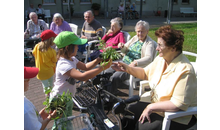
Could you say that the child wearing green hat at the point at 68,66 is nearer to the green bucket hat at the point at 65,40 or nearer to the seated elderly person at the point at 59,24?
the green bucket hat at the point at 65,40

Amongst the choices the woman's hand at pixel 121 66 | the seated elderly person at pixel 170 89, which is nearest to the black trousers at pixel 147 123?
the seated elderly person at pixel 170 89

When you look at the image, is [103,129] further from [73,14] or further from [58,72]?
[73,14]

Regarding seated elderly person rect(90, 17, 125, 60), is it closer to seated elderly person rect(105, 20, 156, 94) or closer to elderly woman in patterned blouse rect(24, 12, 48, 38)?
seated elderly person rect(105, 20, 156, 94)

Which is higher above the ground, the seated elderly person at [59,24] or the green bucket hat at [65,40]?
the seated elderly person at [59,24]

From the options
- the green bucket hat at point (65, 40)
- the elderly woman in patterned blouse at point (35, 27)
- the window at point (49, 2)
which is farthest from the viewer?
the window at point (49, 2)

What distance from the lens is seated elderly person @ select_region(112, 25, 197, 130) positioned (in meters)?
2.30

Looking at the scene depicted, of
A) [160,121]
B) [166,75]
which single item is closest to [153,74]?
[166,75]

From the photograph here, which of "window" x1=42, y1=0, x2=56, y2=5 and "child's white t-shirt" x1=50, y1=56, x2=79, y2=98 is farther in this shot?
"window" x1=42, y1=0, x2=56, y2=5

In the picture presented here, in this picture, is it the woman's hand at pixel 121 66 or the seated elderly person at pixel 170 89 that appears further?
the woman's hand at pixel 121 66

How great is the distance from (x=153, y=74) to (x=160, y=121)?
2.43ft

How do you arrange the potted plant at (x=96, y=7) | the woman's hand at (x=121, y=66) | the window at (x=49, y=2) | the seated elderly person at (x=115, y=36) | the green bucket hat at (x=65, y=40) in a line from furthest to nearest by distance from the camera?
the potted plant at (x=96, y=7), the window at (x=49, y=2), the seated elderly person at (x=115, y=36), the woman's hand at (x=121, y=66), the green bucket hat at (x=65, y=40)

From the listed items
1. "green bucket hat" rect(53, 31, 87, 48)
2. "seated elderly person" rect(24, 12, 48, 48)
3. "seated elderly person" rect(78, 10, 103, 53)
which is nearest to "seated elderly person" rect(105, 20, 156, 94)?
"green bucket hat" rect(53, 31, 87, 48)

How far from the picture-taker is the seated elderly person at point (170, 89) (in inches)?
90.5
